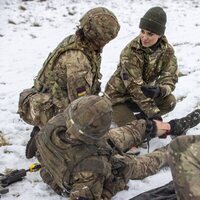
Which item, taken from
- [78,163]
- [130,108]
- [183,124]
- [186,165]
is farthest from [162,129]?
[186,165]

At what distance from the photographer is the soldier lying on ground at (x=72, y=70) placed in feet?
15.7

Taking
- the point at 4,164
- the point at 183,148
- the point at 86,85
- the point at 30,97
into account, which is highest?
the point at 183,148

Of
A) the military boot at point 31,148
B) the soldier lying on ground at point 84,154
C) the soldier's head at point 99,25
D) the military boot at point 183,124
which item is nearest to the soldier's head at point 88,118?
the soldier lying on ground at point 84,154

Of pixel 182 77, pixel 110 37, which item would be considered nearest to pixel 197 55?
pixel 182 77

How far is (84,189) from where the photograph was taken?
12.9 ft

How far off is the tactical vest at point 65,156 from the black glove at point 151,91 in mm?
1614

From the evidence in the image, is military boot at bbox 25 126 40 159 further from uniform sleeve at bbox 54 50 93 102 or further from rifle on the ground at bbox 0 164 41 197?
uniform sleeve at bbox 54 50 93 102

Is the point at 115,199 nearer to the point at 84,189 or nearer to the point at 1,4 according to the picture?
the point at 84,189

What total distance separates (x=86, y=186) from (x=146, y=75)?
231 centimetres

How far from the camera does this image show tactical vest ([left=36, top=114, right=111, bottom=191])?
3988 millimetres

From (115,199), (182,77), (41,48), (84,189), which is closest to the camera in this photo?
(84,189)

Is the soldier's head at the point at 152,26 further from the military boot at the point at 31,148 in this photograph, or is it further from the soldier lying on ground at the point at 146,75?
the military boot at the point at 31,148

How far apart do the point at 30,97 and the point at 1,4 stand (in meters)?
8.51

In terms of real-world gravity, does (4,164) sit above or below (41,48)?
above
